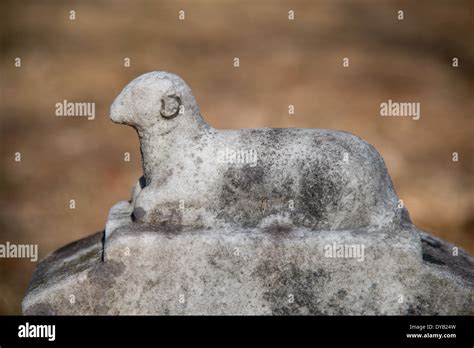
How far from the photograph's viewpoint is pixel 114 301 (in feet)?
16.6

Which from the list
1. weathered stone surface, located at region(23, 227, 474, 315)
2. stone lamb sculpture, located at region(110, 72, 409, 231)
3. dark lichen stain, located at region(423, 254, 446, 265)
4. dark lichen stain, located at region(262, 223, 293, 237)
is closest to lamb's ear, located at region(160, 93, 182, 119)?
stone lamb sculpture, located at region(110, 72, 409, 231)

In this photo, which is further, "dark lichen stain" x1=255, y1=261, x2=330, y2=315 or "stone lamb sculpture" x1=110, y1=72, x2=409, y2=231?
"stone lamb sculpture" x1=110, y1=72, x2=409, y2=231

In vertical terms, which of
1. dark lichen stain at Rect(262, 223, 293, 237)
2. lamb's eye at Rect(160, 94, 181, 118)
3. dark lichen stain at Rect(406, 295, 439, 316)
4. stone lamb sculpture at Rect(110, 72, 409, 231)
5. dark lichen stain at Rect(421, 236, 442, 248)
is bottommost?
dark lichen stain at Rect(406, 295, 439, 316)

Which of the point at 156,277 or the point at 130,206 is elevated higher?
the point at 130,206

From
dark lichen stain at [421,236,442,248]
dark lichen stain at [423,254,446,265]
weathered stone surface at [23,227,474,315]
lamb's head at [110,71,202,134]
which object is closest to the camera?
weathered stone surface at [23,227,474,315]

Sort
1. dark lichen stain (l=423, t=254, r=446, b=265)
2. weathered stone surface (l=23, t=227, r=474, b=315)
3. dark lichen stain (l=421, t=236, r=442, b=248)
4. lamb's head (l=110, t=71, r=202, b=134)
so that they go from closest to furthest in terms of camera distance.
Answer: weathered stone surface (l=23, t=227, r=474, b=315), lamb's head (l=110, t=71, r=202, b=134), dark lichen stain (l=423, t=254, r=446, b=265), dark lichen stain (l=421, t=236, r=442, b=248)

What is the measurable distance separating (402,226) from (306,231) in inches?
22.2

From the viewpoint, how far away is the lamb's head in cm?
519

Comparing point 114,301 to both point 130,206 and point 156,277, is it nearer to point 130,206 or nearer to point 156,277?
point 156,277

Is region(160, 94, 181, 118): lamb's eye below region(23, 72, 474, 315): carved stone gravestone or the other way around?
the other way around

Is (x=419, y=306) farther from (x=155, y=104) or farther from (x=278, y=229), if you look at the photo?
(x=155, y=104)

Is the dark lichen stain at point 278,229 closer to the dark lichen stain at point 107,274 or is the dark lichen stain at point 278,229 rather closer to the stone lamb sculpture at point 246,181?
the stone lamb sculpture at point 246,181

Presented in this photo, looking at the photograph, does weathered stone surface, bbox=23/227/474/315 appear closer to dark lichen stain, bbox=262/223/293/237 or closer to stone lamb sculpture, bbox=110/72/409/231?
dark lichen stain, bbox=262/223/293/237
